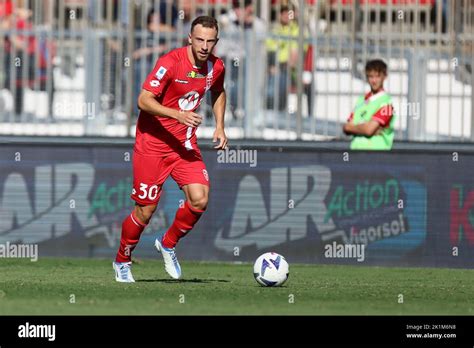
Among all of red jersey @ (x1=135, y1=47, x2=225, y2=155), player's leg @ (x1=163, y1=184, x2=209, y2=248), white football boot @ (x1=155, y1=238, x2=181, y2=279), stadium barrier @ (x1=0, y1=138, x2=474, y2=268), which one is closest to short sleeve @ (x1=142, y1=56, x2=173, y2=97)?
red jersey @ (x1=135, y1=47, x2=225, y2=155)

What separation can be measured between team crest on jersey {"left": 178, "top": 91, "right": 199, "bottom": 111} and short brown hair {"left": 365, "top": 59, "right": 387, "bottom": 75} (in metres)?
3.55

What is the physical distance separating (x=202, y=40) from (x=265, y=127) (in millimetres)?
4998

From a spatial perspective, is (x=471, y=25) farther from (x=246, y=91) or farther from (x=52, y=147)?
(x=52, y=147)

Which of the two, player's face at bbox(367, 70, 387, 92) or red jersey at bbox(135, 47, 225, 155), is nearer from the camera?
red jersey at bbox(135, 47, 225, 155)

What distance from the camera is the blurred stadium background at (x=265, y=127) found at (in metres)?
15.1

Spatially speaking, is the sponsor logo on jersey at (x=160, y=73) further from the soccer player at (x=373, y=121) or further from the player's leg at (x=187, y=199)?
the soccer player at (x=373, y=121)

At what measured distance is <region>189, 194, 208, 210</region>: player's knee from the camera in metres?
12.0

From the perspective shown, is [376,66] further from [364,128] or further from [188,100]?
[188,100]

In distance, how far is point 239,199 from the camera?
599 inches

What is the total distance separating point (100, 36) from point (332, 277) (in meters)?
5.00
